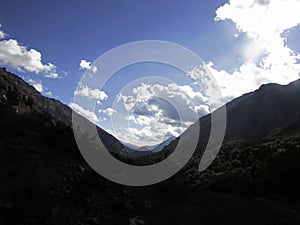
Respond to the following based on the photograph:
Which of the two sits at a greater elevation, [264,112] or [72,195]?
[264,112]

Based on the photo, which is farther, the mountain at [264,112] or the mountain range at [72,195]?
the mountain at [264,112]

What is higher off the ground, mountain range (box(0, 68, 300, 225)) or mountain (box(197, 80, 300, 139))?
mountain (box(197, 80, 300, 139))

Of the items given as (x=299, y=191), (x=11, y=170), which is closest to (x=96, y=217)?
(x=11, y=170)

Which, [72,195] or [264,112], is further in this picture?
[264,112]

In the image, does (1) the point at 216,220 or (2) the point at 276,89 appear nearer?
(1) the point at 216,220

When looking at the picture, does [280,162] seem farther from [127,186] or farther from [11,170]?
[11,170]

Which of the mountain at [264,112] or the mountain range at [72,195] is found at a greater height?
the mountain at [264,112]

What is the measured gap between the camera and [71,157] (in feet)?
47.2

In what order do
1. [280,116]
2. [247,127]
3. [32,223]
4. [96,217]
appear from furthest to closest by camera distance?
[247,127], [280,116], [96,217], [32,223]

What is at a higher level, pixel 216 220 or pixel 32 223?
pixel 216 220

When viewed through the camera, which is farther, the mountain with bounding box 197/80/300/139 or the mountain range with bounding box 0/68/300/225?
the mountain with bounding box 197/80/300/139

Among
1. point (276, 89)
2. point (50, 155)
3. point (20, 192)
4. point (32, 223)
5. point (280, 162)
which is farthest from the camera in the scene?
point (276, 89)

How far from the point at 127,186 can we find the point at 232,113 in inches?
6567

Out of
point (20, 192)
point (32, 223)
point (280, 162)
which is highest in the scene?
point (280, 162)
